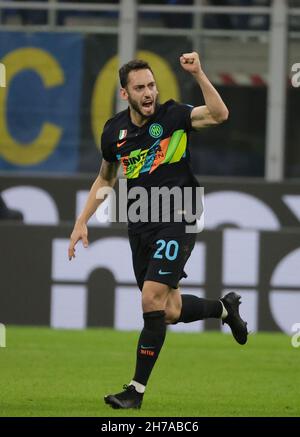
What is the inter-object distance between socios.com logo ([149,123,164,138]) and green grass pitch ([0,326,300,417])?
178 cm

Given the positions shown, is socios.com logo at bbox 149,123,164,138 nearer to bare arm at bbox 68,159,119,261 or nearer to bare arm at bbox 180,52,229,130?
bare arm at bbox 180,52,229,130

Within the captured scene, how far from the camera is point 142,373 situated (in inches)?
337

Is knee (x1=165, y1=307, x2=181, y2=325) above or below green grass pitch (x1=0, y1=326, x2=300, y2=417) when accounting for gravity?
above

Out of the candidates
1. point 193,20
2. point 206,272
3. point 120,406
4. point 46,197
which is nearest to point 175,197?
point 120,406

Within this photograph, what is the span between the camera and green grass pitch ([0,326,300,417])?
343 inches

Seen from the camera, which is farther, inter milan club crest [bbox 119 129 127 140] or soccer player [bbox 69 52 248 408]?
inter milan club crest [bbox 119 129 127 140]

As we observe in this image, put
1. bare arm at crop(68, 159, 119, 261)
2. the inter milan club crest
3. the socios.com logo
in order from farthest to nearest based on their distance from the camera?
bare arm at crop(68, 159, 119, 261) → the inter milan club crest → the socios.com logo

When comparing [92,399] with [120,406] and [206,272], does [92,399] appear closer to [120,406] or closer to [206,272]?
[120,406]

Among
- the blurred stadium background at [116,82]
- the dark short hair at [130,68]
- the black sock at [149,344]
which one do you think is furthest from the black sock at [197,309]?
the blurred stadium background at [116,82]

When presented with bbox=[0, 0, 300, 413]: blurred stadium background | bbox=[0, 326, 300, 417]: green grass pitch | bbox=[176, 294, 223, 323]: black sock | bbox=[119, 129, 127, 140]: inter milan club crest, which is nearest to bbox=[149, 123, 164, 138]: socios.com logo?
bbox=[119, 129, 127, 140]: inter milan club crest

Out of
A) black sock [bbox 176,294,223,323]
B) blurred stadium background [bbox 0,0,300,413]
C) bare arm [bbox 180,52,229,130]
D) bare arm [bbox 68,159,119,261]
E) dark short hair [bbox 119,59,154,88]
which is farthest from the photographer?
blurred stadium background [bbox 0,0,300,413]

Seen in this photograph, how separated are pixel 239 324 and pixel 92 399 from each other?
4.31ft

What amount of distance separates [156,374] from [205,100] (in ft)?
10.6

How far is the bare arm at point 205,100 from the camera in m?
8.18
